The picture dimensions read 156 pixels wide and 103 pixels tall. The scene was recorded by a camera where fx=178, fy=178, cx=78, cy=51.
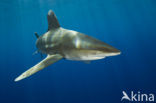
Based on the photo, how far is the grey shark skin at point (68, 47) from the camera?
343cm

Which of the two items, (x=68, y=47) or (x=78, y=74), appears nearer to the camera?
(x=68, y=47)

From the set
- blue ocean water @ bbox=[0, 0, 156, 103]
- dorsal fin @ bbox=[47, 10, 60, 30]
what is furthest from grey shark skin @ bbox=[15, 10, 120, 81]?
blue ocean water @ bbox=[0, 0, 156, 103]

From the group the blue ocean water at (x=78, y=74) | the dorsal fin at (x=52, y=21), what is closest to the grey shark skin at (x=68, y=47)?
the dorsal fin at (x=52, y=21)

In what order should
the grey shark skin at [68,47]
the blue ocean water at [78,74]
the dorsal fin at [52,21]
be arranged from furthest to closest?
the blue ocean water at [78,74], the dorsal fin at [52,21], the grey shark skin at [68,47]

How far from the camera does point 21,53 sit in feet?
133

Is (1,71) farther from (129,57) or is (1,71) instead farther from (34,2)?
(129,57)

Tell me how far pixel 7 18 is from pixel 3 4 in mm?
4536

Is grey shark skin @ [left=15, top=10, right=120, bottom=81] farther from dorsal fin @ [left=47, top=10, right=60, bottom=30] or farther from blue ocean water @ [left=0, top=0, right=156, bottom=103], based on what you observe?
blue ocean water @ [left=0, top=0, right=156, bottom=103]

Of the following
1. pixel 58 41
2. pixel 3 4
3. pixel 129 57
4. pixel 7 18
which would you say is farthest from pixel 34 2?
pixel 58 41

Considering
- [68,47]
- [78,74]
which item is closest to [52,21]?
[68,47]

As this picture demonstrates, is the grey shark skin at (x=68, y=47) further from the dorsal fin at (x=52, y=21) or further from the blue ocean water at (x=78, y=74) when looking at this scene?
the blue ocean water at (x=78, y=74)

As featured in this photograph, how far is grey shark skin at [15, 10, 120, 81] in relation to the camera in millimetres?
3428

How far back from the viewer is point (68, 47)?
13.7 ft

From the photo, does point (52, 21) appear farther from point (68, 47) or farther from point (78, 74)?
point (78, 74)
